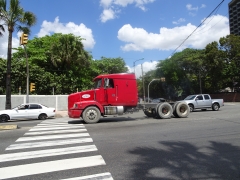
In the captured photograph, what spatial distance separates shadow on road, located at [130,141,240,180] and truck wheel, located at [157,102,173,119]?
7.60 metres

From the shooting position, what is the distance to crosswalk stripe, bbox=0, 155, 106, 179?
16.0 feet

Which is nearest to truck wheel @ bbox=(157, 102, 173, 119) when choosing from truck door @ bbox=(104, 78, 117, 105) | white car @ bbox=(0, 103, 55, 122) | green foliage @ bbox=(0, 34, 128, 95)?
truck door @ bbox=(104, 78, 117, 105)

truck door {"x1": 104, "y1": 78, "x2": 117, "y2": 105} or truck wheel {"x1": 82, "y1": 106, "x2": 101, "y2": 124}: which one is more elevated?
truck door {"x1": 104, "y1": 78, "x2": 117, "y2": 105}

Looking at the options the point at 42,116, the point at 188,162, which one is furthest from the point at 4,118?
the point at 188,162

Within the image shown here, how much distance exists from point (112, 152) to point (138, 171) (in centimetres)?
166

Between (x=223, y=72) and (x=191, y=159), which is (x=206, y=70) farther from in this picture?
(x=191, y=159)

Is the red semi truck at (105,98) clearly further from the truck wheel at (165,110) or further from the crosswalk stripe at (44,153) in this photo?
the crosswalk stripe at (44,153)

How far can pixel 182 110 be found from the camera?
15.2m

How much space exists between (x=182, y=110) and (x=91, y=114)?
616 centimetres

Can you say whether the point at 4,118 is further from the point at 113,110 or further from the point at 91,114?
the point at 113,110

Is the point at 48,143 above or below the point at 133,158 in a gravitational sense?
above

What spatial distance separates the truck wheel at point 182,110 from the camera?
14953 mm

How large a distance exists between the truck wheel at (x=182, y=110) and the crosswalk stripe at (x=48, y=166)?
10.1 metres

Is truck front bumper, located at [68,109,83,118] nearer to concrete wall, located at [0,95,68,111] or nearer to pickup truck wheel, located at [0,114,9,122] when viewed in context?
pickup truck wheel, located at [0,114,9,122]
